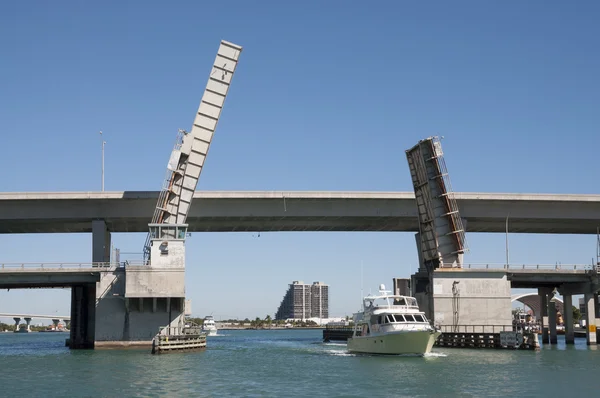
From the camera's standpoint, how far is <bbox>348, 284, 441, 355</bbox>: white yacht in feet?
191

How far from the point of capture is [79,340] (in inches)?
3162

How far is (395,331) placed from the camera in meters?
58.6

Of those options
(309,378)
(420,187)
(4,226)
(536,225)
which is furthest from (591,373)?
(4,226)

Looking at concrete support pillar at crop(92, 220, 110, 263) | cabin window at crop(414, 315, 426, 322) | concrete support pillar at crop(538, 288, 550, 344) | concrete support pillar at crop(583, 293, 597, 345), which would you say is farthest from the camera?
concrete support pillar at crop(538, 288, 550, 344)

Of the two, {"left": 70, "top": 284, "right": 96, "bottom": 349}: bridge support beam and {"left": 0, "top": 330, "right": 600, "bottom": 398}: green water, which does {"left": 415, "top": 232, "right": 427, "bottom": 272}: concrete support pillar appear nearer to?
{"left": 0, "top": 330, "right": 600, "bottom": 398}: green water

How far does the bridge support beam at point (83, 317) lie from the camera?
258 ft

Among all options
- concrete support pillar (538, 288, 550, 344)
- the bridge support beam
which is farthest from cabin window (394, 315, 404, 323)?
concrete support pillar (538, 288, 550, 344)

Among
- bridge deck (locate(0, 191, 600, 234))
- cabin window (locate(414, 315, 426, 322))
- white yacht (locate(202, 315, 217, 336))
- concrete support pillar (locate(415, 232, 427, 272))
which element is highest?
bridge deck (locate(0, 191, 600, 234))

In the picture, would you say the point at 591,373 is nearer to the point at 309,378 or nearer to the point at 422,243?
the point at 309,378

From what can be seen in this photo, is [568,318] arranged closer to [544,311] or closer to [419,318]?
[544,311]

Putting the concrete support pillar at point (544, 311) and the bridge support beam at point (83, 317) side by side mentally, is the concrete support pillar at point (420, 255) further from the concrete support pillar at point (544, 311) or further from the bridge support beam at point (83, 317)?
the bridge support beam at point (83, 317)

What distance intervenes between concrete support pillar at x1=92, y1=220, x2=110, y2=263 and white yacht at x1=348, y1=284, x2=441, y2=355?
28654mm

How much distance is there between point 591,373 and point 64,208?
173 ft

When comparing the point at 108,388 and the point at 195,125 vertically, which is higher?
the point at 195,125
